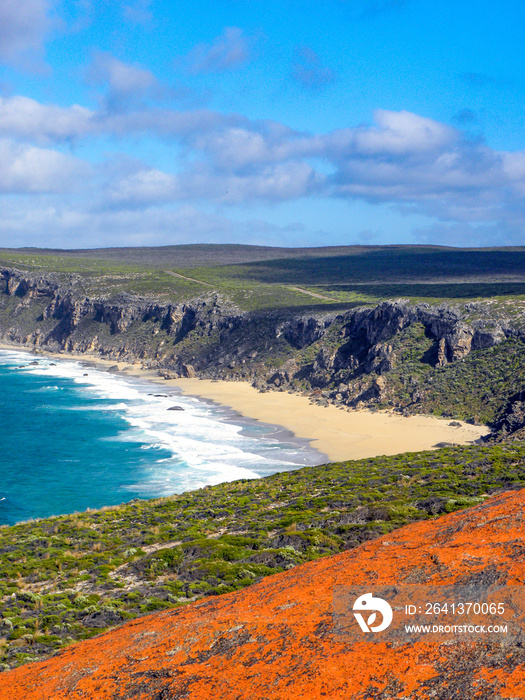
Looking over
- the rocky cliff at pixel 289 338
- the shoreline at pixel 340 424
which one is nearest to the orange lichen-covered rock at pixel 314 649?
the shoreline at pixel 340 424

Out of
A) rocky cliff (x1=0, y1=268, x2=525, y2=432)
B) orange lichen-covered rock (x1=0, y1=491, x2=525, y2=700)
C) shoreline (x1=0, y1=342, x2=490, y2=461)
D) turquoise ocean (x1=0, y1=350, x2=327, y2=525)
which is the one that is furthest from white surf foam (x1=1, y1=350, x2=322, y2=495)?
orange lichen-covered rock (x1=0, y1=491, x2=525, y2=700)

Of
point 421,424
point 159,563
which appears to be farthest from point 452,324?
point 159,563

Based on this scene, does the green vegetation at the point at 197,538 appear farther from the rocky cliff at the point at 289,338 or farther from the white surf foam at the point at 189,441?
the rocky cliff at the point at 289,338

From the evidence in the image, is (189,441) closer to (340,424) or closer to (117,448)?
(117,448)

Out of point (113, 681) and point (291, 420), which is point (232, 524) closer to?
point (113, 681)

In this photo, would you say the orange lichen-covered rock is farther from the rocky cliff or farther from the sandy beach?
the rocky cliff

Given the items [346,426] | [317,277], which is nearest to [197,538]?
[346,426]
